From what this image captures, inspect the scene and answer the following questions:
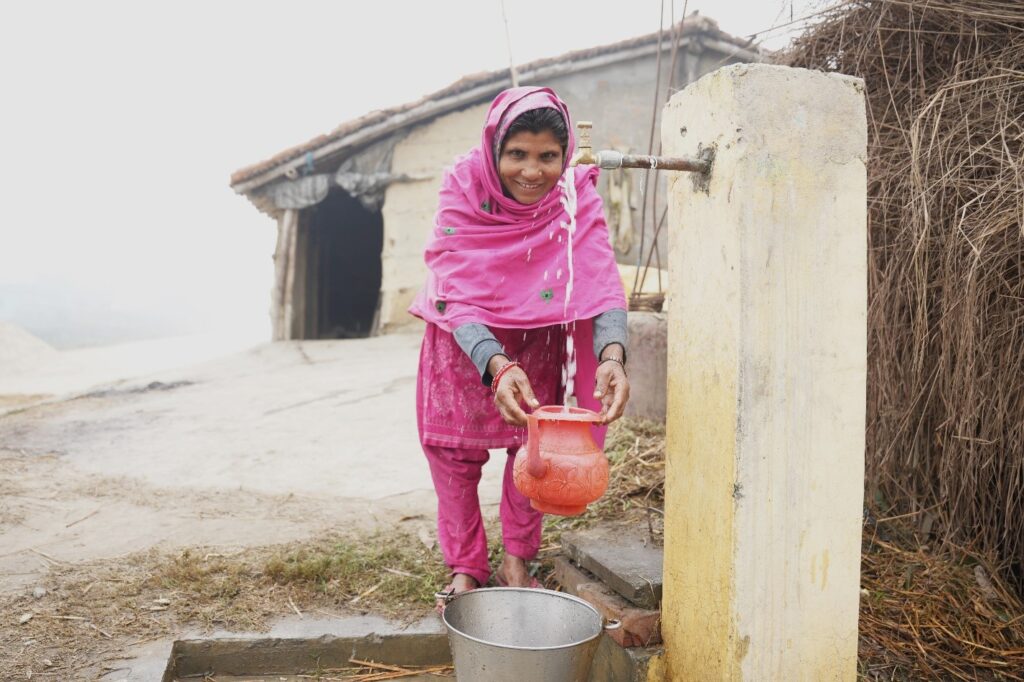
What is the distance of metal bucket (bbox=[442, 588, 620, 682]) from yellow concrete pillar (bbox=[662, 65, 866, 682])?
1.01ft

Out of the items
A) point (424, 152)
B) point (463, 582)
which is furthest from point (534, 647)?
point (424, 152)

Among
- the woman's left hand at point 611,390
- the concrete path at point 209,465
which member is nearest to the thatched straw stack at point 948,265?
the woman's left hand at point 611,390

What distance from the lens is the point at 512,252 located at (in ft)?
8.02

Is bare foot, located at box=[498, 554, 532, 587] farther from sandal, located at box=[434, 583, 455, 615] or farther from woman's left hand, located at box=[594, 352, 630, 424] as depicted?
woman's left hand, located at box=[594, 352, 630, 424]

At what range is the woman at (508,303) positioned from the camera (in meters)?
2.38

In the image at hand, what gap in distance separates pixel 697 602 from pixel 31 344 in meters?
14.2

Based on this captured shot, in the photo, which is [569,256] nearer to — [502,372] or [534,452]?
[502,372]

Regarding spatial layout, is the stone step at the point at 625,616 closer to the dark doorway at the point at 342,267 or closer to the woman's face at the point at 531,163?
the woman's face at the point at 531,163

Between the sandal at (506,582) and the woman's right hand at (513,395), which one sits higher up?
the woman's right hand at (513,395)

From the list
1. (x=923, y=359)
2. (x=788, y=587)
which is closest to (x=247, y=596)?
(x=788, y=587)

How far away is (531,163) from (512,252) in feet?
0.89

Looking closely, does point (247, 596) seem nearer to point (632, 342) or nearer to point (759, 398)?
point (759, 398)

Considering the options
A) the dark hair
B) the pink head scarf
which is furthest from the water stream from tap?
the dark hair

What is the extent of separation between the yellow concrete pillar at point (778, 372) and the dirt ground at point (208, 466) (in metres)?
1.70
